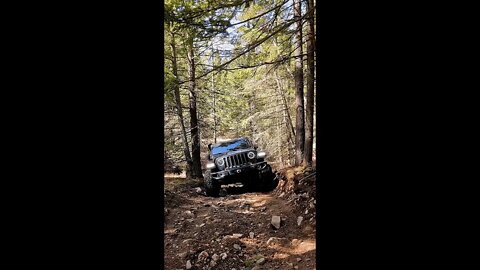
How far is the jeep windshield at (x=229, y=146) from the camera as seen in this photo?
30.0 feet

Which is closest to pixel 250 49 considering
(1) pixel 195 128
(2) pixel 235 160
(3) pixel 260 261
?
(2) pixel 235 160

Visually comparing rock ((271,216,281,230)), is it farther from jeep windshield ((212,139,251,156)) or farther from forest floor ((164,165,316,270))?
jeep windshield ((212,139,251,156))

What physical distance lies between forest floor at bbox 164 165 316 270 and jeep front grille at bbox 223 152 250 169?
1.00 meters

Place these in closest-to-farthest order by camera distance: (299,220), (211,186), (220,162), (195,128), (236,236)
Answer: (236,236) < (299,220) < (220,162) < (211,186) < (195,128)

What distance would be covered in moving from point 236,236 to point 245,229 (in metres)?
0.40

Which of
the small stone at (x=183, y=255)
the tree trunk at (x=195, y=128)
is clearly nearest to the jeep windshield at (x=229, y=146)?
the tree trunk at (x=195, y=128)

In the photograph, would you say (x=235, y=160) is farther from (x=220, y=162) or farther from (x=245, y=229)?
(x=245, y=229)

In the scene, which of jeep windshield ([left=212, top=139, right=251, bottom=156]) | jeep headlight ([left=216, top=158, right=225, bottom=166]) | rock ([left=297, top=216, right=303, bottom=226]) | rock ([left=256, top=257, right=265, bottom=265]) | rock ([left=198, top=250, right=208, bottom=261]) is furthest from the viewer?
jeep windshield ([left=212, top=139, right=251, bottom=156])

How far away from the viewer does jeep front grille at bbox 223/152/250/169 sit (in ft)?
27.8

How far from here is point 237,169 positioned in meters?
8.34

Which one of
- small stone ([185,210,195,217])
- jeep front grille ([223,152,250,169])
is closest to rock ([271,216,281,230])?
small stone ([185,210,195,217])
